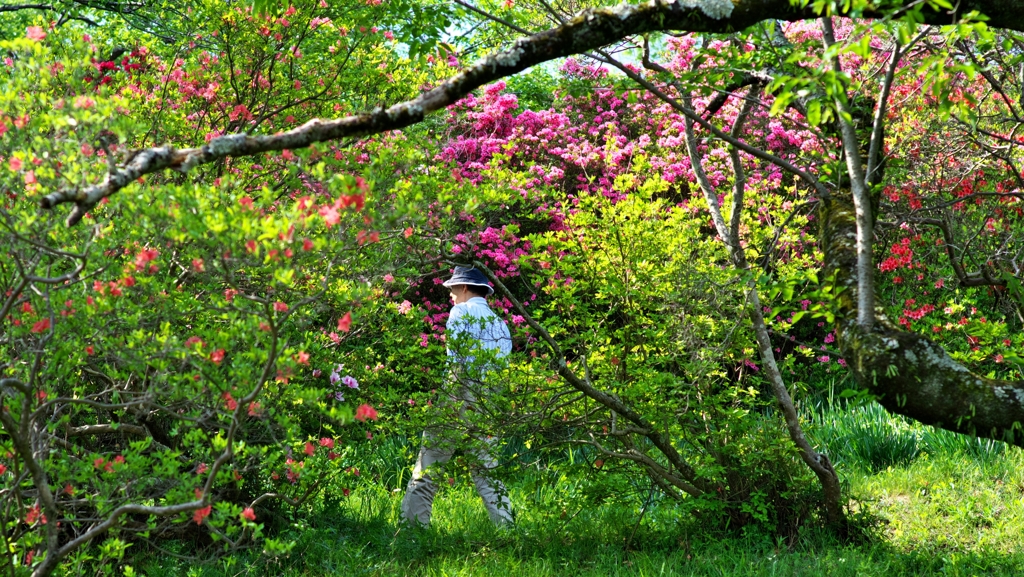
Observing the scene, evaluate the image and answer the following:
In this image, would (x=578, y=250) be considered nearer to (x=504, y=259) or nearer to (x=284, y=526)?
(x=284, y=526)

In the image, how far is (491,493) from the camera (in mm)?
5574

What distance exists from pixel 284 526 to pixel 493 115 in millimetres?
5748

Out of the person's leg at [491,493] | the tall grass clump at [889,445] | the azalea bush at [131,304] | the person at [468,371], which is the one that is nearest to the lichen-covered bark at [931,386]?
the azalea bush at [131,304]

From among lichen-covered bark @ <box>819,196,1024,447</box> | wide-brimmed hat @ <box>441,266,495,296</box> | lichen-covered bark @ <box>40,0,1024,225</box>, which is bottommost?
lichen-covered bark @ <box>819,196,1024,447</box>

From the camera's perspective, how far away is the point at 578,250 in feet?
16.5

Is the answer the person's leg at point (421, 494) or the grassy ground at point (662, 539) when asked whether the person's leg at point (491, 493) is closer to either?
the grassy ground at point (662, 539)

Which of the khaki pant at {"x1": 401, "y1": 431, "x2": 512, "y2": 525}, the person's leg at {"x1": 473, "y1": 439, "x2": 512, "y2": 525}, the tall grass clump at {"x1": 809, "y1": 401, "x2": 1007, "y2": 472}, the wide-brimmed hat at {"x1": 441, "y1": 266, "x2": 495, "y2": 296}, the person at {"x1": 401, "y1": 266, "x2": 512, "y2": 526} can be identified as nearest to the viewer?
the person at {"x1": 401, "y1": 266, "x2": 512, "y2": 526}

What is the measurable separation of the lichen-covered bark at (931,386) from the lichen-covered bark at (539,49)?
3.45 ft

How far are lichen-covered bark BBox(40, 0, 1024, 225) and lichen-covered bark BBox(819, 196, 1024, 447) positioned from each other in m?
1.05

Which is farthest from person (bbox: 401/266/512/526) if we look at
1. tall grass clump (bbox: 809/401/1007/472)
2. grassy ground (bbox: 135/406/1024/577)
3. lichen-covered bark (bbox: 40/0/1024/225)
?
tall grass clump (bbox: 809/401/1007/472)

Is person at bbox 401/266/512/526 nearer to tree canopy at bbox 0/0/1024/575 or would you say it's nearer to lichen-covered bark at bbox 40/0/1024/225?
tree canopy at bbox 0/0/1024/575

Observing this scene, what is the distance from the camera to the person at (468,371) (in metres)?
4.55

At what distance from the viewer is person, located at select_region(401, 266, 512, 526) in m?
4.55

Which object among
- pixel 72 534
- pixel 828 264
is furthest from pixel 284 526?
pixel 828 264
